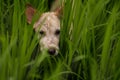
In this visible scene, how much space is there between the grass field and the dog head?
0.17 feet

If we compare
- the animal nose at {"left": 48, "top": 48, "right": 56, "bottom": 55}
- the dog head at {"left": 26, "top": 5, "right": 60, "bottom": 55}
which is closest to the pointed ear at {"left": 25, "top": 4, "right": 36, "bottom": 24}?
the dog head at {"left": 26, "top": 5, "right": 60, "bottom": 55}

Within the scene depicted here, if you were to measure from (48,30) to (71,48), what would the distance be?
55 cm

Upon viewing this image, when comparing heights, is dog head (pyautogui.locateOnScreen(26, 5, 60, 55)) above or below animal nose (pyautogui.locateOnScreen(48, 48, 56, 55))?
above

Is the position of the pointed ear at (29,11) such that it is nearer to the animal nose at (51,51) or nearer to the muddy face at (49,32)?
the muddy face at (49,32)

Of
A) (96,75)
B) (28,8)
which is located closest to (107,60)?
(96,75)

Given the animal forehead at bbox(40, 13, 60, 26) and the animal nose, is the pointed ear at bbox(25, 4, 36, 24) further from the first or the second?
the animal nose

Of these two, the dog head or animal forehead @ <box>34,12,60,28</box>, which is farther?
animal forehead @ <box>34,12,60,28</box>

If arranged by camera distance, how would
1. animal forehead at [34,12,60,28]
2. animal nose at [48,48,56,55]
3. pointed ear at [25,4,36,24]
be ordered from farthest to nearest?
animal forehead at [34,12,60,28] → pointed ear at [25,4,36,24] → animal nose at [48,48,56,55]

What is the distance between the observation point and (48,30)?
8.85ft

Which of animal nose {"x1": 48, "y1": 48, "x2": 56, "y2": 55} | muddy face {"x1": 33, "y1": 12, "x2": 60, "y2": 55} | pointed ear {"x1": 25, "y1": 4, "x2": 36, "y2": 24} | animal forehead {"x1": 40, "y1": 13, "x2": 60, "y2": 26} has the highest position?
pointed ear {"x1": 25, "y1": 4, "x2": 36, "y2": 24}

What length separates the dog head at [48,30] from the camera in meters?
2.45

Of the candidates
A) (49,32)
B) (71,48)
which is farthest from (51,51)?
(49,32)

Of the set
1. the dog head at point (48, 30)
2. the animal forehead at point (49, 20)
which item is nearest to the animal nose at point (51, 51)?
the dog head at point (48, 30)

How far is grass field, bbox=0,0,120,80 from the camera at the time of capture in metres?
1.95
